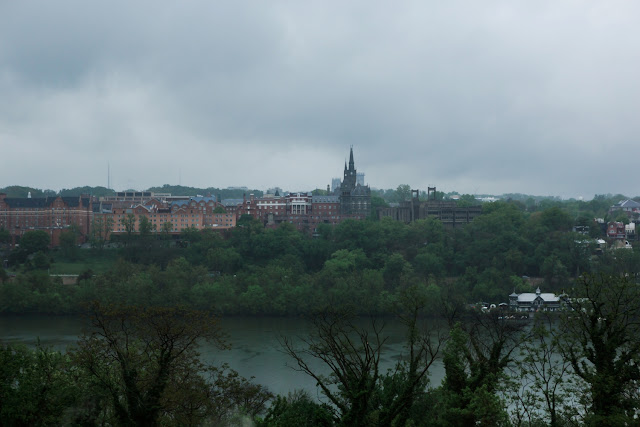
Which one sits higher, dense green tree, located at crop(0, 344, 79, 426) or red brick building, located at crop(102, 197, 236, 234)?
red brick building, located at crop(102, 197, 236, 234)

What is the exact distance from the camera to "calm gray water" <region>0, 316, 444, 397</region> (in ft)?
69.2

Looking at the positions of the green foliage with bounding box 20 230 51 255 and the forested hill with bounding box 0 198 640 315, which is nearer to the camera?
the forested hill with bounding box 0 198 640 315

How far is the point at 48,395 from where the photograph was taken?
1185cm

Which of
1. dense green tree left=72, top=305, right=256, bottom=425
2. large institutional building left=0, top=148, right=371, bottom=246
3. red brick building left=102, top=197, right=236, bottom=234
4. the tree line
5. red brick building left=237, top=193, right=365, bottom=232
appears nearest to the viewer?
the tree line

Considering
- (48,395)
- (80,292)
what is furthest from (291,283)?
(48,395)

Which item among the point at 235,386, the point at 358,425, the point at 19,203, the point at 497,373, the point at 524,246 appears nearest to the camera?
the point at 358,425

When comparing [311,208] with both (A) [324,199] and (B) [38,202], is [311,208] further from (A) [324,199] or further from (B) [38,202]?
(B) [38,202]

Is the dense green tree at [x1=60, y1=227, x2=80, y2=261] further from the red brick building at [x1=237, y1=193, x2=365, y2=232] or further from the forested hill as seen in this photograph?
the red brick building at [x1=237, y1=193, x2=365, y2=232]

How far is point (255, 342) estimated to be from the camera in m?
27.3

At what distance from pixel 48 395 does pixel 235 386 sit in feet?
10.8

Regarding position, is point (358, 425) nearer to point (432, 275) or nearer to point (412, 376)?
point (412, 376)

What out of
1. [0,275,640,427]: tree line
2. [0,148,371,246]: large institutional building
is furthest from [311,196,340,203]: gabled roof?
[0,275,640,427]: tree line

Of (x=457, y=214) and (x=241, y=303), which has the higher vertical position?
(x=457, y=214)

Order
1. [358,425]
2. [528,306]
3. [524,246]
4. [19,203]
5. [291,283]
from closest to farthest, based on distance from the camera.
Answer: [358,425] < [528,306] < [291,283] < [524,246] < [19,203]
